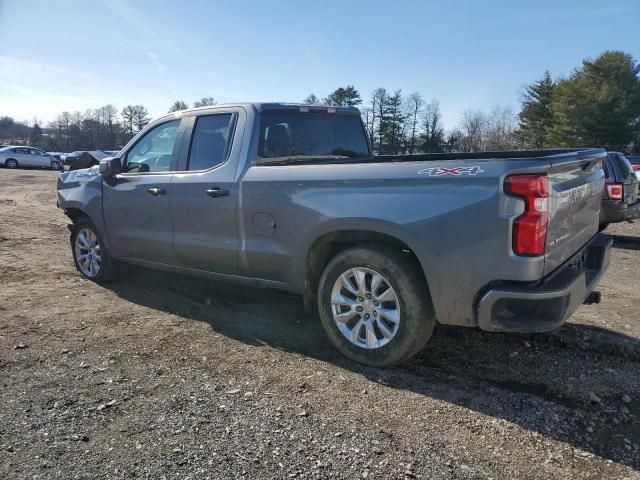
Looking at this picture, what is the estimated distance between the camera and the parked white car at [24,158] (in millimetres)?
37438

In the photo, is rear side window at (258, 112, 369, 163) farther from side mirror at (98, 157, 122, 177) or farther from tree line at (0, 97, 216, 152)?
tree line at (0, 97, 216, 152)

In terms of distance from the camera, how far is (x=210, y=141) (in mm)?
4797

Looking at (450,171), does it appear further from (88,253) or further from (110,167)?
(88,253)

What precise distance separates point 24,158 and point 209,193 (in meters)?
40.2

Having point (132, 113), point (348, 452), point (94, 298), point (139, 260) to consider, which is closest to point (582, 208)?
point (348, 452)

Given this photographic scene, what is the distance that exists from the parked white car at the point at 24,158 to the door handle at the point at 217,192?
130ft

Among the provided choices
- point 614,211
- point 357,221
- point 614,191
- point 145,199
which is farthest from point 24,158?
point 357,221

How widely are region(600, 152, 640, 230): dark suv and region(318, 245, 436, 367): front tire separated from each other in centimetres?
497

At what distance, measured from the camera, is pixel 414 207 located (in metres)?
3.34

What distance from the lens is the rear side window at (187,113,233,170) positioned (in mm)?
4660

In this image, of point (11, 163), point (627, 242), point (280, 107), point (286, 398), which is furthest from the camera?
point (11, 163)

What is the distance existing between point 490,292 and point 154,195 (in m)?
3.38

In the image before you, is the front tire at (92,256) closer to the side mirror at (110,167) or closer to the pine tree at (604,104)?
the side mirror at (110,167)

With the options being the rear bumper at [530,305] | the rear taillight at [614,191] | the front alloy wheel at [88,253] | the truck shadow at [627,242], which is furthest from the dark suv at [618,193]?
the front alloy wheel at [88,253]
